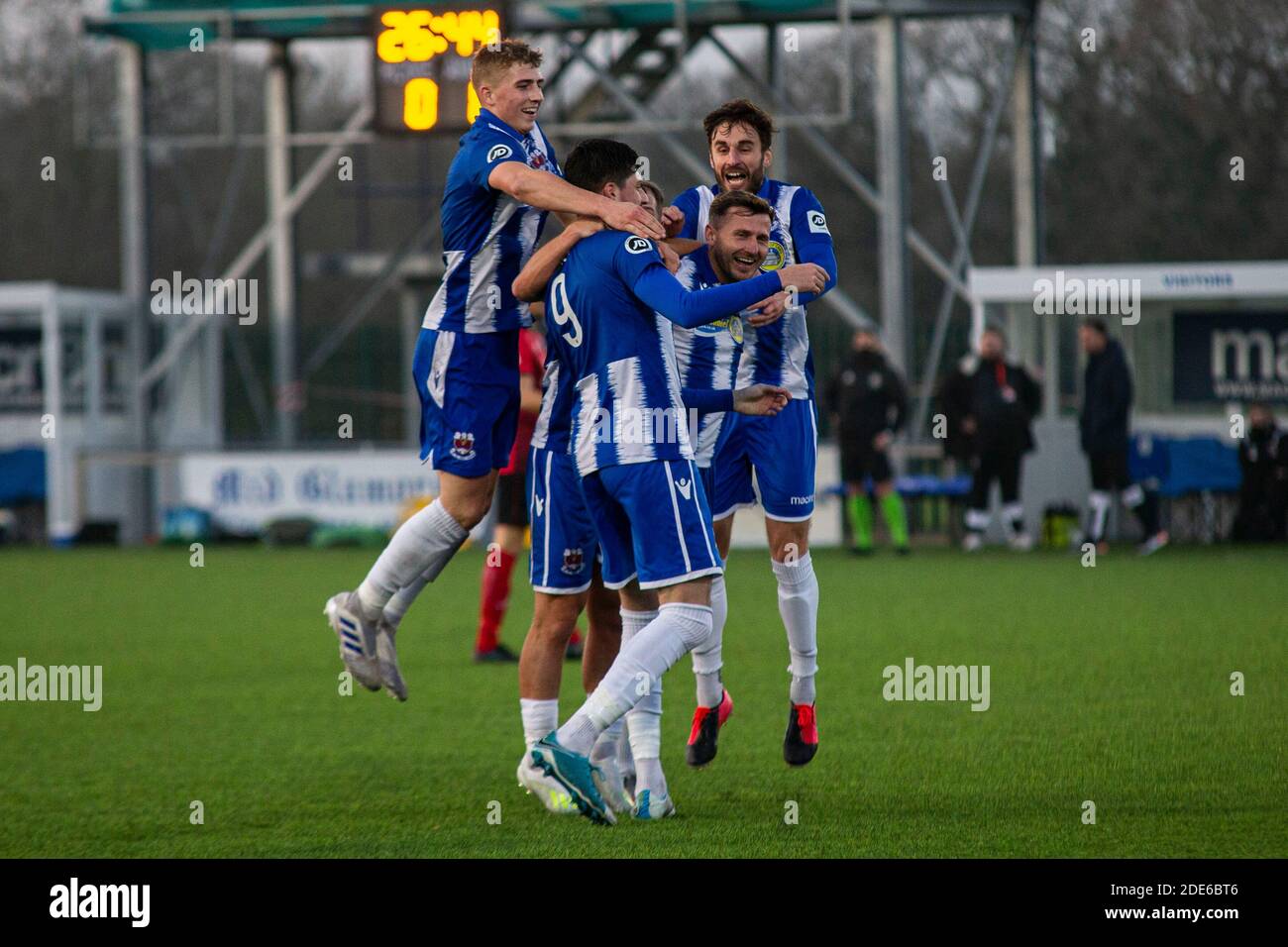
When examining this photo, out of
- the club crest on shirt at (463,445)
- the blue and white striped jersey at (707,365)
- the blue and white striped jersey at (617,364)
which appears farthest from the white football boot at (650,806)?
the club crest on shirt at (463,445)

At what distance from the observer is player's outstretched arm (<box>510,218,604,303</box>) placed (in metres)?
6.09

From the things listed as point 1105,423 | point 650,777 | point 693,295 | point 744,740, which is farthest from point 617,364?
point 1105,423

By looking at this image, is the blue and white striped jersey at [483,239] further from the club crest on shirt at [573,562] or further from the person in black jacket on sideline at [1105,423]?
the person in black jacket on sideline at [1105,423]

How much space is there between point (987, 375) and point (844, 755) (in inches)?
475

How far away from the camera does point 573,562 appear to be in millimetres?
6480

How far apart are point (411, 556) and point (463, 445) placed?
1.45ft

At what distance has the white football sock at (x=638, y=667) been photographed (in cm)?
593

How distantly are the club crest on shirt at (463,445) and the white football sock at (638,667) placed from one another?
1166 millimetres

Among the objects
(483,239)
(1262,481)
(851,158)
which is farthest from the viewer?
(851,158)

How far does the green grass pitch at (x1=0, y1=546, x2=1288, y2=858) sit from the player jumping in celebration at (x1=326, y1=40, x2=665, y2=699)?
0.71 metres

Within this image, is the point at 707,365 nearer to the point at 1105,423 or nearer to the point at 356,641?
the point at 356,641

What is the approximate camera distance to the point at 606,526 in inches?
246

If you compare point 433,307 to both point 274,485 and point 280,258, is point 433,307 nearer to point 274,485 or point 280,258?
point 274,485

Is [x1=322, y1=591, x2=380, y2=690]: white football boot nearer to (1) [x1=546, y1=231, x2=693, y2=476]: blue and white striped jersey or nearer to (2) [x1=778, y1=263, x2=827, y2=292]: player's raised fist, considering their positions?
(1) [x1=546, y1=231, x2=693, y2=476]: blue and white striped jersey
